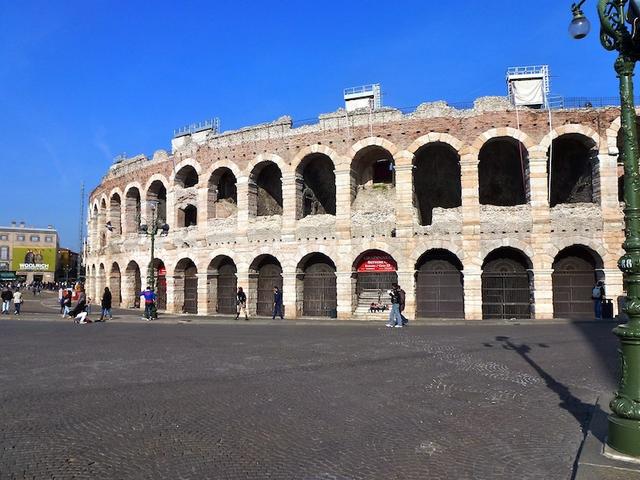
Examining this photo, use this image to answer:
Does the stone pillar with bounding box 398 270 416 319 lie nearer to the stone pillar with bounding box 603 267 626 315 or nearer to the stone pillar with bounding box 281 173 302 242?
the stone pillar with bounding box 281 173 302 242

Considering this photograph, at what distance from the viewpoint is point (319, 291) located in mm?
25297

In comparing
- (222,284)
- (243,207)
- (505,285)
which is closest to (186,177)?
(243,207)

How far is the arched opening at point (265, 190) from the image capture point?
1059 inches

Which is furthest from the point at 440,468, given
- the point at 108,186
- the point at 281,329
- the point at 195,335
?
the point at 108,186

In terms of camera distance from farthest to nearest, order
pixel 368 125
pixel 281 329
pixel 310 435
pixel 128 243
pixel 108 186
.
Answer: pixel 108 186, pixel 128 243, pixel 368 125, pixel 281 329, pixel 310 435

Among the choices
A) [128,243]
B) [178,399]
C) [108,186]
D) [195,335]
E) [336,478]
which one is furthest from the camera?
[108,186]

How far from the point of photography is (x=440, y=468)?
4.93 metres

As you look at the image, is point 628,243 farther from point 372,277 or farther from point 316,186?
point 316,186

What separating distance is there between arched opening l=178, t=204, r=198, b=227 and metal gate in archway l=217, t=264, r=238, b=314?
406 centimetres

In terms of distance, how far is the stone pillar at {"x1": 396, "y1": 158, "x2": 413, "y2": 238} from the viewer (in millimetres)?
22844

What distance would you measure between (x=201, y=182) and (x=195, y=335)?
45.1 feet

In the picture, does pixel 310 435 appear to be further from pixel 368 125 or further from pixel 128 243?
pixel 128 243

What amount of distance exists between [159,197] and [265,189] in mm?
9399

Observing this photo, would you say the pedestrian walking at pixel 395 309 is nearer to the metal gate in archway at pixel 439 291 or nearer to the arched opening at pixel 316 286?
the metal gate in archway at pixel 439 291
